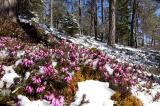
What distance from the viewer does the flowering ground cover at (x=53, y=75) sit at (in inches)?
231

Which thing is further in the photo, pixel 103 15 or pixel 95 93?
pixel 103 15

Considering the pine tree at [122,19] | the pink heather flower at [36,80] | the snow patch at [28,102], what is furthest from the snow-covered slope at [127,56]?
the pine tree at [122,19]

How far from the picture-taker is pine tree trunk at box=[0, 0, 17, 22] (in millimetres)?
10547

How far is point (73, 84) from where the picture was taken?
6.54m

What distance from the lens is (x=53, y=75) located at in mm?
6312

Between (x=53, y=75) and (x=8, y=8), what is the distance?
4938 millimetres

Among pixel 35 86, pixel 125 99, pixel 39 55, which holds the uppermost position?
pixel 39 55

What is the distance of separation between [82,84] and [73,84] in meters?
0.34

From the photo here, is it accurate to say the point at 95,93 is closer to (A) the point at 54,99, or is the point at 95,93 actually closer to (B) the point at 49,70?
(B) the point at 49,70

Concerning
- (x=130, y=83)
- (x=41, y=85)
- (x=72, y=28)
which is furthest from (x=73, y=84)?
(x=72, y=28)

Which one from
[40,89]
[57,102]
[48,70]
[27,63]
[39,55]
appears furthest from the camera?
[39,55]

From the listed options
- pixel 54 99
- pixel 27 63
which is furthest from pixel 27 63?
pixel 54 99

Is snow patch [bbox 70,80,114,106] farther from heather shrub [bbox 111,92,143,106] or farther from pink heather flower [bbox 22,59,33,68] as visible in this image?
pink heather flower [bbox 22,59,33,68]

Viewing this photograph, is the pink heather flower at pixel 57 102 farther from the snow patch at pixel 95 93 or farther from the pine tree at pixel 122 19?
the pine tree at pixel 122 19
